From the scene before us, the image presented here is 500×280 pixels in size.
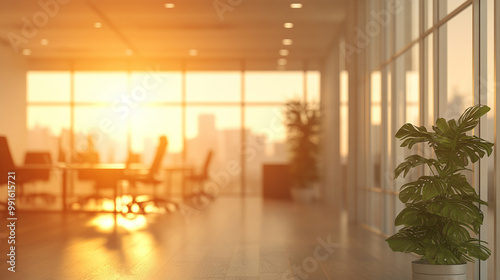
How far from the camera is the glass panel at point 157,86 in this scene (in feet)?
50.8

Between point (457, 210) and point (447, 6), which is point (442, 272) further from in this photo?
point (447, 6)

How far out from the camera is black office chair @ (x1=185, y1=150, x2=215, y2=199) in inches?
538

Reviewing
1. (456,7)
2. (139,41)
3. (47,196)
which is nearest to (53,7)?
(139,41)

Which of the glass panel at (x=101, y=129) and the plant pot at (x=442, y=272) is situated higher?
the glass panel at (x=101, y=129)

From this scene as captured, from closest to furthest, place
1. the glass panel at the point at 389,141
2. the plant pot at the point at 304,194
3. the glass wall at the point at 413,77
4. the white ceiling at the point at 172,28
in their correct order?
the glass wall at the point at 413,77
the glass panel at the point at 389,141
the white ceiling at the point at 172,28
the plant pot at the point at 304,194

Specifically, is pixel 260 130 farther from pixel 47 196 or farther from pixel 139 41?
pixel 47 196

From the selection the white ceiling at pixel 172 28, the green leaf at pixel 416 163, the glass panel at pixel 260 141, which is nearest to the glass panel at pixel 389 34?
the white ceiling at pixel 172 28

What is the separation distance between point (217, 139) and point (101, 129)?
2690 mm

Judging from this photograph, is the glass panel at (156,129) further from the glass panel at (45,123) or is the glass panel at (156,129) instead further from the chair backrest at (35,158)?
the chair backrest at (35,158)

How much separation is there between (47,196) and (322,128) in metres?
5.96

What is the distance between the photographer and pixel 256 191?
15.4 m

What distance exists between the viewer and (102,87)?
15.5 m

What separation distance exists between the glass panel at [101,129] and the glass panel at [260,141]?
2870mm

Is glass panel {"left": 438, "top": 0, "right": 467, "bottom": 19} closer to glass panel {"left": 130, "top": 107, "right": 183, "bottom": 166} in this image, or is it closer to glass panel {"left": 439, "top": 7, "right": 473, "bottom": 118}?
glass panel {"left": 439, "top": 7, "right": 473, "bottom": 118}
